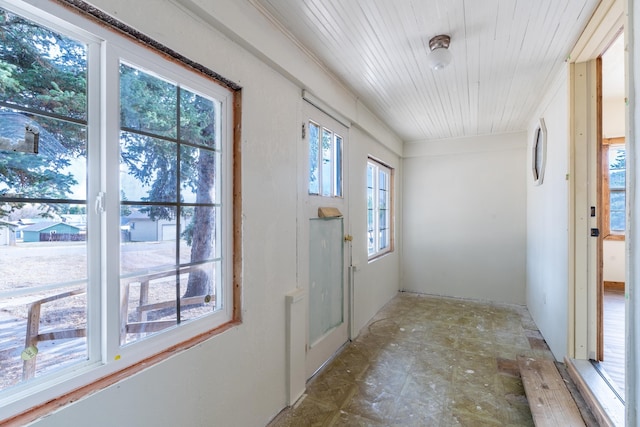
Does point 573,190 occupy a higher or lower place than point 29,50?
lower

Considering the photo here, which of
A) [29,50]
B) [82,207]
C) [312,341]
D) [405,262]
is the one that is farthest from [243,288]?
[405,262]

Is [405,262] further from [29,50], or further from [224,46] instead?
[29,50]

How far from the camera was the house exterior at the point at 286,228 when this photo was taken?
1.30m

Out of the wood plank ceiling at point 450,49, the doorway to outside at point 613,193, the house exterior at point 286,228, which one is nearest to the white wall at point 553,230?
the house exterior at point 286,228

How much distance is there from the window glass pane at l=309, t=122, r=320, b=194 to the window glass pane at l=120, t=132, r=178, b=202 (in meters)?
1.25

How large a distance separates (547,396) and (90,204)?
275 cm

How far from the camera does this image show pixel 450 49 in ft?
7.26

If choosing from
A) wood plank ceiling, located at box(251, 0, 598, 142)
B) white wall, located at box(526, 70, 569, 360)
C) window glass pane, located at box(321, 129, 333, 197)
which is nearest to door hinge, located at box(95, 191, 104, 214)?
wood plank ceiling, located at box(251, 0, 598, 142)

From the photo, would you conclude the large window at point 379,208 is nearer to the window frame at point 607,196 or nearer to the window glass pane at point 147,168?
the window glass pane at point 147,168

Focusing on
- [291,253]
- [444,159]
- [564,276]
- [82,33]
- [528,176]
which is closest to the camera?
[82,33]

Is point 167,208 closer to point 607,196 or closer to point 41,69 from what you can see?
point 41,69

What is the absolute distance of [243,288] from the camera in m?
1.73

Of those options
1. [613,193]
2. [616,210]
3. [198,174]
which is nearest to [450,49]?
[198,174]

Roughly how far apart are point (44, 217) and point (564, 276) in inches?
127
